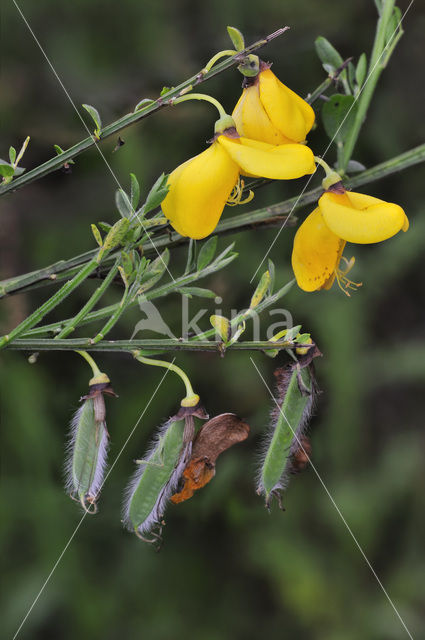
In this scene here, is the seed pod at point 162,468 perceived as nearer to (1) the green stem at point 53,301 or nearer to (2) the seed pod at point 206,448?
(2) the seed pod at point 206,448

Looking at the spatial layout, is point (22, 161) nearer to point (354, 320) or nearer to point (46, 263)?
point (46, 263)

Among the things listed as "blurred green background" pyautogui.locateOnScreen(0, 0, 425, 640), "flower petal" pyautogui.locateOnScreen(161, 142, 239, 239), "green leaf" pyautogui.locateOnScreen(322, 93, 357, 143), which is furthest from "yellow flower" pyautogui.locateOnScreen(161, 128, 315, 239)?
"blurred green background" pyautogui.locateOnScreen(0, 0, 425, 640)

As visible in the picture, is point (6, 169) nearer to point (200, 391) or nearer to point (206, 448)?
point (206, 448)

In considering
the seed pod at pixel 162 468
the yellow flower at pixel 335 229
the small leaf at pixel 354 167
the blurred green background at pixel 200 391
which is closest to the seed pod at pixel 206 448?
the seed pod at pixel 162 468

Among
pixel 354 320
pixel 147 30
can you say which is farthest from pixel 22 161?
pixel 354 320

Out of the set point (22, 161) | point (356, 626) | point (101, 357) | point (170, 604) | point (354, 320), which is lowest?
point (356, 626)

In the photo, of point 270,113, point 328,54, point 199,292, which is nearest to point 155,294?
point 199,292
